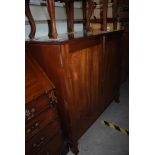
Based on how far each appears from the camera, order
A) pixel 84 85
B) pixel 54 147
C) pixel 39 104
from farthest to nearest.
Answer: pixel 84 85 → pixel 54 147 → pixel 39 104

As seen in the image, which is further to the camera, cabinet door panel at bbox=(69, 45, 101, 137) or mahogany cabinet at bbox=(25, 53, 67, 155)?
cabinet door panel at bbox=(69, 45, 101, 137)

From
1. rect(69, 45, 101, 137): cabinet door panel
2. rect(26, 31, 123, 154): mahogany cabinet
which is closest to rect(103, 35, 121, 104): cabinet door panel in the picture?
rect(26, 31, 123, 154): mahogany cabinet

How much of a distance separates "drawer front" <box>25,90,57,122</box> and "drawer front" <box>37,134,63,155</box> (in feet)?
1.19

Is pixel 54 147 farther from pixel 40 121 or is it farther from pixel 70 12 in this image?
pixel 70 12

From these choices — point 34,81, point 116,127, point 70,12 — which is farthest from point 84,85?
point 70,12

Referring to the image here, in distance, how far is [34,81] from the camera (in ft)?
4.92

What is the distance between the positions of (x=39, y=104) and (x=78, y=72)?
1.67 feet

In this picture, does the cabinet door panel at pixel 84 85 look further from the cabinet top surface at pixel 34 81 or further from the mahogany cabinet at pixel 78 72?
the cabinet top surface at pixel 34 81

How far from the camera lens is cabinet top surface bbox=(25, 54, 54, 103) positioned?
1405 mm

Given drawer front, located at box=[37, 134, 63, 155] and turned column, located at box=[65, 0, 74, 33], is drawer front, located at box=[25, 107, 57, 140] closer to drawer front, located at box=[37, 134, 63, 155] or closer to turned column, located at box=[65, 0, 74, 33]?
drawer front, located at box=[37, 134, 63, 155]

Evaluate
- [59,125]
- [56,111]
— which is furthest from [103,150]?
[56,111]
